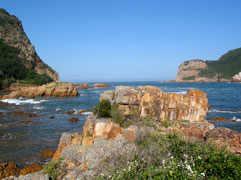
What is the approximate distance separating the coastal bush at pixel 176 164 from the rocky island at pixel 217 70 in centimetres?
13294

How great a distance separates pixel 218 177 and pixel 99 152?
157 inches

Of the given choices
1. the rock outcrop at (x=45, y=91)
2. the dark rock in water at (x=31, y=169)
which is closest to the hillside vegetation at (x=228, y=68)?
the rock outcrop at (x=45, y=91)

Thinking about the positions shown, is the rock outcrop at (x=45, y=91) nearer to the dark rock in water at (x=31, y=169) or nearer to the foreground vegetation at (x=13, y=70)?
the foreground vegetation at (x=13, y=70)

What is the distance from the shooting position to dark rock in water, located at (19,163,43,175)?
29.6 ft

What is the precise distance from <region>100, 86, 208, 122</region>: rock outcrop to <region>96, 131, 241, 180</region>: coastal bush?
20.6ft

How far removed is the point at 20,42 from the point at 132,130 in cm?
8427

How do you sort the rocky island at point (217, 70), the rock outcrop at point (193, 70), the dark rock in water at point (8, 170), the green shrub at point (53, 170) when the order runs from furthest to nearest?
1. the rock outcrop at point (193, 70)
2. the rocky island at point (217, 70)
3. the dark rock in water at point (8, 170)
4. the green shrub at point (53, 170)

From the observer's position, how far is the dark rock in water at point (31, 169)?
9.03 m

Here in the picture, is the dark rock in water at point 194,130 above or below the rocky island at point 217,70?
below

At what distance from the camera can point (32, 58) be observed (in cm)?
7975

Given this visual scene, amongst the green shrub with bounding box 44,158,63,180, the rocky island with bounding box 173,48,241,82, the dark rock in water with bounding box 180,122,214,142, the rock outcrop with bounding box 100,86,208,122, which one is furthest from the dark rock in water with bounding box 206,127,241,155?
the rocky island with bounding box 173,48,241,82

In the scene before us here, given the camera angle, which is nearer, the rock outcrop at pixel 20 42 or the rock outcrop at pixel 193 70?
the rock outcrop at pixel 20 42

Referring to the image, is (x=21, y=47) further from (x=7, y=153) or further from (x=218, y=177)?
(x=218, y=177)

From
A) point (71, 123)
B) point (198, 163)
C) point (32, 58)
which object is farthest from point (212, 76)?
point (198, 163)
